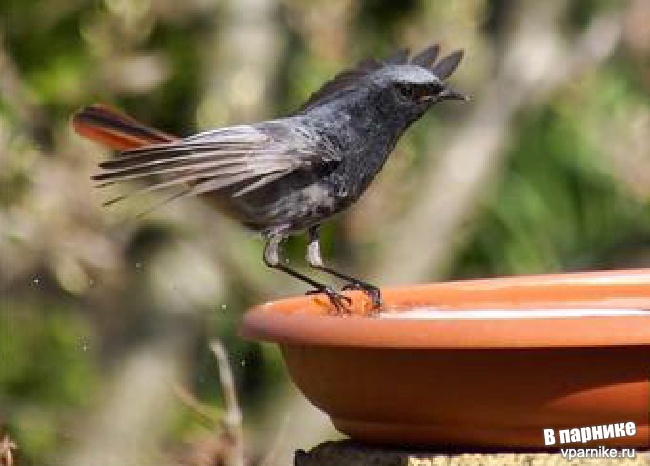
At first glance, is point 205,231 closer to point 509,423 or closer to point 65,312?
point 65,312

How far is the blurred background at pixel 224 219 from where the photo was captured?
5.98m

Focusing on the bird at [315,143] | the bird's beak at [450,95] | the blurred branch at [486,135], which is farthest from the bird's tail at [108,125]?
the blurred branch at [486,135]

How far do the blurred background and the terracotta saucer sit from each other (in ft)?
7.58

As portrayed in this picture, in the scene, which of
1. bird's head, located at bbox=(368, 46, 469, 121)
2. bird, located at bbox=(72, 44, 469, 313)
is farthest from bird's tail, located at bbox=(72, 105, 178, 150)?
bird's head, located at bbox=(368, 46, 469, 121)

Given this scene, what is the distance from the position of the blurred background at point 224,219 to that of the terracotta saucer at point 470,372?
2310 mm

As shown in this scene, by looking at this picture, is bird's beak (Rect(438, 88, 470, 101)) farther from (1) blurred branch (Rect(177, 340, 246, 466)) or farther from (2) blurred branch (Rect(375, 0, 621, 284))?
(2) blurred branch (Rect(375, 0, 621, 284))

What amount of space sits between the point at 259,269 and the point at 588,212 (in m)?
1.81

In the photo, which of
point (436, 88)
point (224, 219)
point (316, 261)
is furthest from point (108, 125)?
point (224, 219)

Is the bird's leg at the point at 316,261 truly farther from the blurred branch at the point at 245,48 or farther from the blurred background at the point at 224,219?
the blurred branch at the point at 245,48

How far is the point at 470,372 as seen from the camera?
259 centimetres

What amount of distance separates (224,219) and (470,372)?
3574mm

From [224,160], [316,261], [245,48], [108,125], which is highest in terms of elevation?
[245,48]

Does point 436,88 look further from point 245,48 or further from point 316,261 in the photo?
point 245,48

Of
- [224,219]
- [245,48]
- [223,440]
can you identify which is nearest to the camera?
[223,440]
